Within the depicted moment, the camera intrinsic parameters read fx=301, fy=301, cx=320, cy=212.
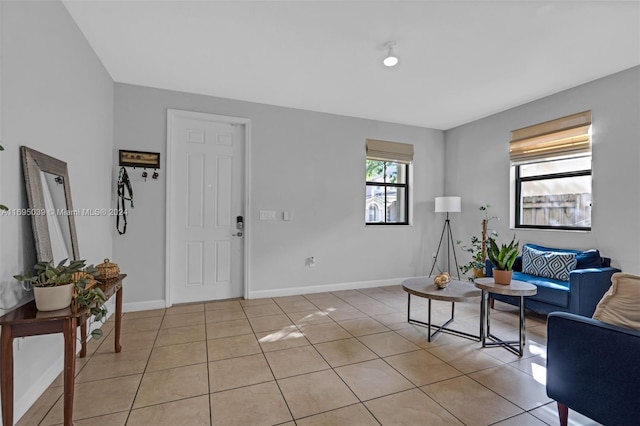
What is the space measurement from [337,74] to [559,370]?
9.89 ft

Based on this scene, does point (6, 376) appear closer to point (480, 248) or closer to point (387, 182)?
point (387, 182)

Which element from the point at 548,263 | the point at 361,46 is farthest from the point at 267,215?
the point at 548,263

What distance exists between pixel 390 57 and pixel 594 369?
2569 mm

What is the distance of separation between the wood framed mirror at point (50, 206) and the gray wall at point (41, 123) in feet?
0.17

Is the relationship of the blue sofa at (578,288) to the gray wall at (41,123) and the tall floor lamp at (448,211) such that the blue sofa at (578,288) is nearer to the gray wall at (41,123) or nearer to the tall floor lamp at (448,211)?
the tall floor lamp at (448,211)

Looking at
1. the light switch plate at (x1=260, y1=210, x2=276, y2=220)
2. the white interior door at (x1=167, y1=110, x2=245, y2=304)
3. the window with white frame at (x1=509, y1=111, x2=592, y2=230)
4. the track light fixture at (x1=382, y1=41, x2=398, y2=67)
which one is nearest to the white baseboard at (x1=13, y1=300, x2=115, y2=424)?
the white interior door at (x1=167, y1=110, x2=245, y2=304)

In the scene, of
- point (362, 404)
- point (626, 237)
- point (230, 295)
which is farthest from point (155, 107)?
point (626, 237)

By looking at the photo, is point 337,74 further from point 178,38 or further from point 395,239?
point 395,239

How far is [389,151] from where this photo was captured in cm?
480

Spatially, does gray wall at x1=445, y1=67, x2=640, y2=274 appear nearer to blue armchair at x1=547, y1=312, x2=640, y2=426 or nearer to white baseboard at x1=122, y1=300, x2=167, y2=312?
blue armchair at x1=547, y1=312, x2=640, y2=426

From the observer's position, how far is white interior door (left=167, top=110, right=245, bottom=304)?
146 inches

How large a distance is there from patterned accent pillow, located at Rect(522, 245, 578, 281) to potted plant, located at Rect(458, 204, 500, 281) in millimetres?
530

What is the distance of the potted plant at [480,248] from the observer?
4.10 m

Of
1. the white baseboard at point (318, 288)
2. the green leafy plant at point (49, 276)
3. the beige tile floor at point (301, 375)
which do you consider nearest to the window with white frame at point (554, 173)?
the beige tile floor at point (301, 375)
